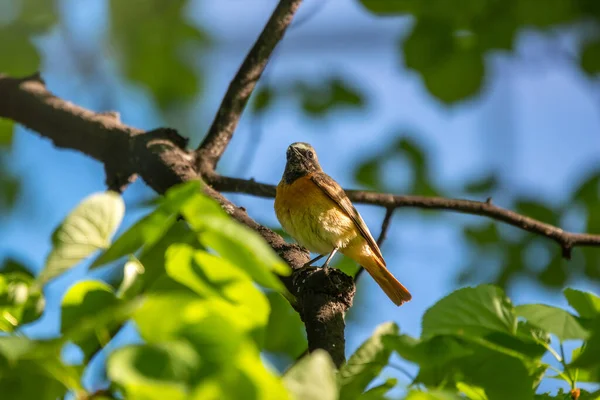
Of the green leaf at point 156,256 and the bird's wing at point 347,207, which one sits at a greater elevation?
the bird's wing at point 347,207

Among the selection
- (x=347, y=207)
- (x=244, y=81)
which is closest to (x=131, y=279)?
(x=244, y=81)

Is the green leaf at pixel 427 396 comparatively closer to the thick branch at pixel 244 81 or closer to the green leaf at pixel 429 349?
the green leaf at pixel 429 349

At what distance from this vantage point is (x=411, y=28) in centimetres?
460

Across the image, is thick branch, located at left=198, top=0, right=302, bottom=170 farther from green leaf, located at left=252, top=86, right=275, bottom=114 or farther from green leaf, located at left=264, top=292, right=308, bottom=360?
green leaf, located at left=252, top=86, right=275, bottom=114

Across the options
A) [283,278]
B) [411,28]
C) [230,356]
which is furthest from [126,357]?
[411,28]

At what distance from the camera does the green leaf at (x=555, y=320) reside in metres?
1.42

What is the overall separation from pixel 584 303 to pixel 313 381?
32.1 inches

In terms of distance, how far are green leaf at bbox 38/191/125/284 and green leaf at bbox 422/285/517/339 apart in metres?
0.71

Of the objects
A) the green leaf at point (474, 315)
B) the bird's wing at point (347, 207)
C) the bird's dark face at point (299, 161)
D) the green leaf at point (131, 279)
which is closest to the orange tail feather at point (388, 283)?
the bird's wing at point (347, 207)

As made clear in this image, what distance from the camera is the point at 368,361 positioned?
53.6 inches

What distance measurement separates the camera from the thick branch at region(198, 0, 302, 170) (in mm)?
3635

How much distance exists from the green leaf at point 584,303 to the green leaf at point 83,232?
1057 millimetres

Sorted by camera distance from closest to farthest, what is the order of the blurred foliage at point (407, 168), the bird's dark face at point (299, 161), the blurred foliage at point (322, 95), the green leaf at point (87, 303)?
the green leaf at point (87, 303) < the bird's dark face at point (299, 161) < the blurred foliage at point (322, 95) < the blurred foliage at point (407, 168)

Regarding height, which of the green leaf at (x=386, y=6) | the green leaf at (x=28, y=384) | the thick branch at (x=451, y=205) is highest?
the green leaf at (x=386, y=6)
